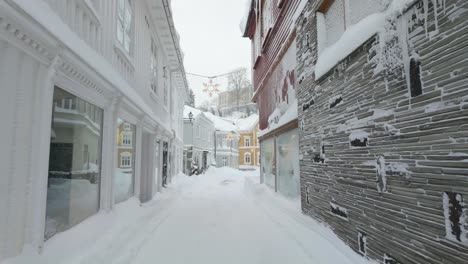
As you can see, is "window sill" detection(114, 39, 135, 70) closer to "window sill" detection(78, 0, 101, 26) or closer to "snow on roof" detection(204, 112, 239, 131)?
"window sill" detection(78, 0, 101, 26)

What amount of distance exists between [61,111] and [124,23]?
3047 mm

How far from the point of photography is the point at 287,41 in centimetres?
652

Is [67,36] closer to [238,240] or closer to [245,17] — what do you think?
[238,240]

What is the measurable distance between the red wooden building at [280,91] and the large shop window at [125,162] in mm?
3667

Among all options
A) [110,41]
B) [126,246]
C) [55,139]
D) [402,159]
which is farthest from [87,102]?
[402,159]

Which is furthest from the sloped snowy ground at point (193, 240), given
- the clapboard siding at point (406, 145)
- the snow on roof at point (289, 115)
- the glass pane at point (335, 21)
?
the glass pane at point (335, 21)

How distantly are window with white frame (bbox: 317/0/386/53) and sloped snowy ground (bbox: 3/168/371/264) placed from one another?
290cm

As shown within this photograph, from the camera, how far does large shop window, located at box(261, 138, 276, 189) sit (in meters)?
8.75

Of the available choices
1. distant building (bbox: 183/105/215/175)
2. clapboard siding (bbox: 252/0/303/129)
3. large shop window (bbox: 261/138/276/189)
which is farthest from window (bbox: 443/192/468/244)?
distant building (bbox: 183/105/215/175)

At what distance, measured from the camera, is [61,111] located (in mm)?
2885

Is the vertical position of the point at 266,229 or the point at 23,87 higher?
the point at 23,87

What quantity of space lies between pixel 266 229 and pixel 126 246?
229cm

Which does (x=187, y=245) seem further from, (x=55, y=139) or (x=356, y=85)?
(x=356, y=85)

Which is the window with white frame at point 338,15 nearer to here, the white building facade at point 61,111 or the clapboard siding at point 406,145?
the clapboard siding at point 406,145
